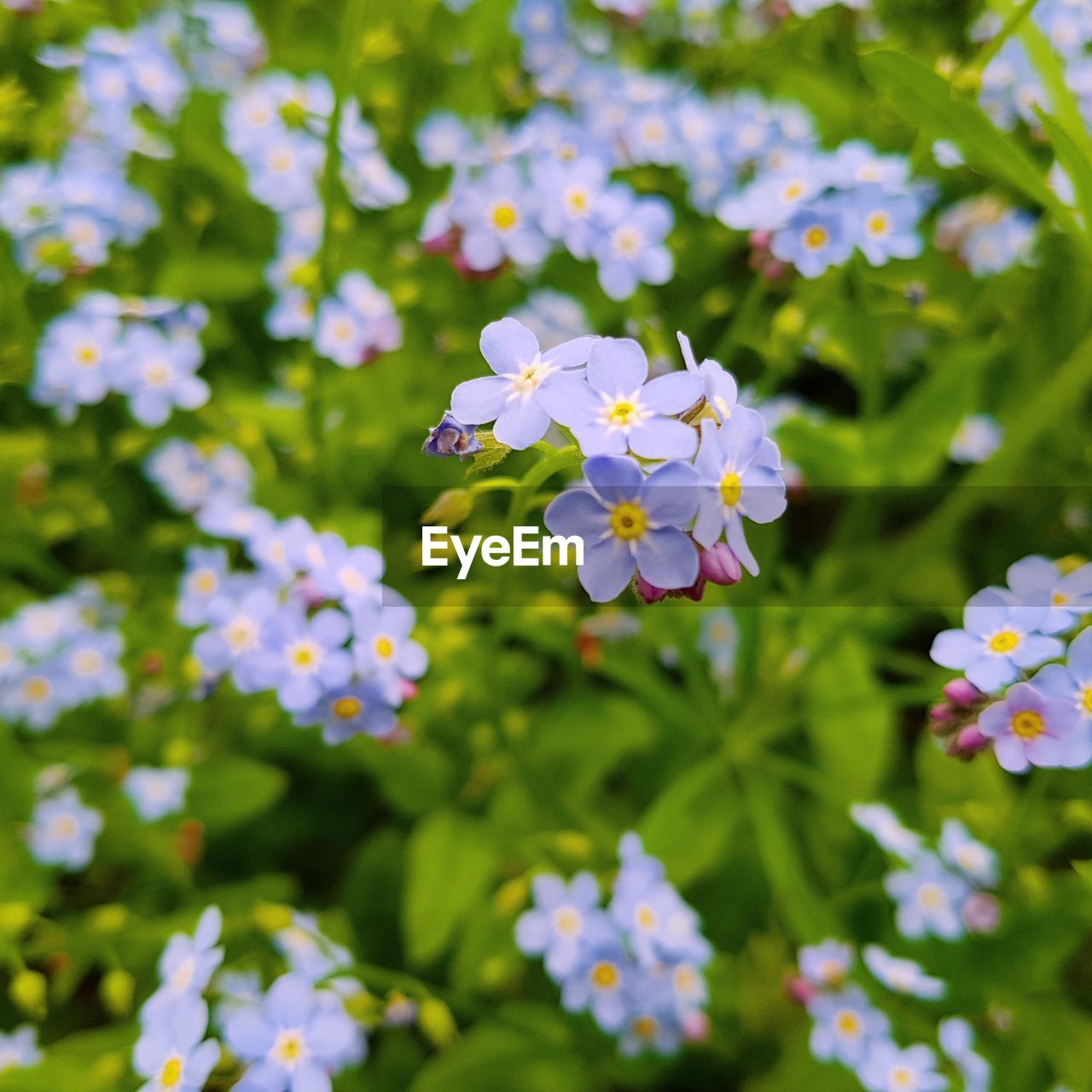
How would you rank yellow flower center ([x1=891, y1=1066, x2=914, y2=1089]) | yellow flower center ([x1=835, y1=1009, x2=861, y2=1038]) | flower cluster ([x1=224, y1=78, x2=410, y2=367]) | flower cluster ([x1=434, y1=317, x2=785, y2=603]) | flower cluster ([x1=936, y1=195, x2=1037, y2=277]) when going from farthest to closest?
flower cluster ([x1=936, y1=195, x2=1037, y2=277]) < flower cluster ([x1=224, y1=78, x2=410, y2=367]) < yellow flower center ([x1=835, y1=1009, x2=861, y2=1038]) < yellow flower center ([x1=891, y1=1066, x2=914, y2=1089]) < flower cluster ([x1=434, y1=317, x2=785, y2=603])

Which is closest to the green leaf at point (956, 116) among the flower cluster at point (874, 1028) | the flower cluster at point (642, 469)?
the flower cluster at point (642, 469)

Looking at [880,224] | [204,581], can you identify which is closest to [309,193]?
[204,581]

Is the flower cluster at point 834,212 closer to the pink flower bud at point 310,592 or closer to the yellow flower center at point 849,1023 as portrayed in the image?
the pink flower bud at point 310,592

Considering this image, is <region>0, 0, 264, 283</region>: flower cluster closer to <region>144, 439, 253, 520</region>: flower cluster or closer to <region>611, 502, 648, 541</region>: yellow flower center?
<region>144, 439, 253, 520</region>: flower cluster

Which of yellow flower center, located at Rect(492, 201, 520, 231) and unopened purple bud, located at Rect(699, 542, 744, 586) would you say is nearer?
unopened purple bud, located at Rect(699, 542, 744, 586)

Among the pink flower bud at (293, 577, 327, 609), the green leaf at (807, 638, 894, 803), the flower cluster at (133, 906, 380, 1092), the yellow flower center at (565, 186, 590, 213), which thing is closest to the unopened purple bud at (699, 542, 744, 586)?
the pink flower bud at (293, 577, 327, 609)

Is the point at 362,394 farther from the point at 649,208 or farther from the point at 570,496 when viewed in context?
the point at 570,496

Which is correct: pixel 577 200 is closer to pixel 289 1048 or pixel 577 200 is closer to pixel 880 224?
pixel 880 224
